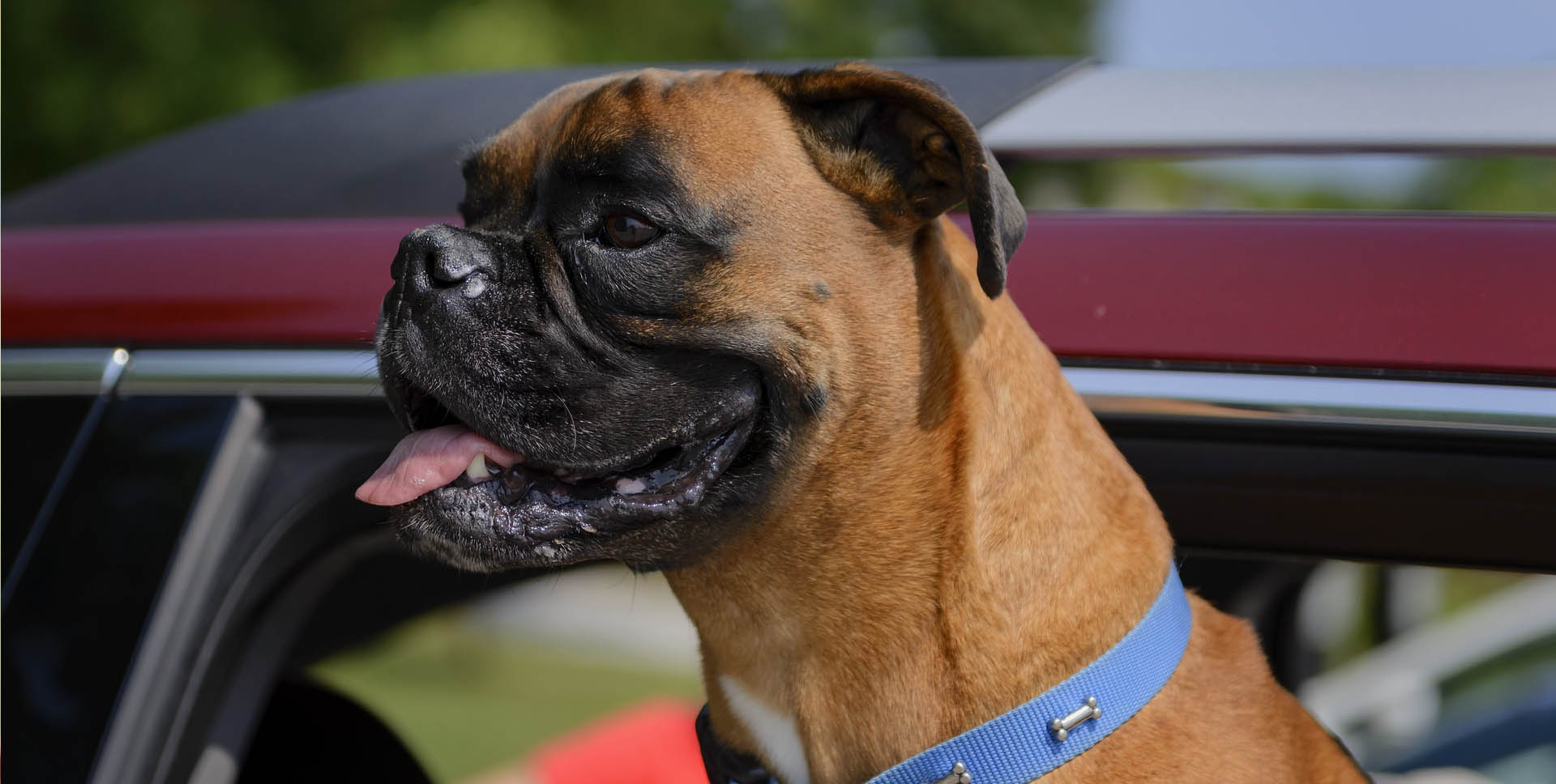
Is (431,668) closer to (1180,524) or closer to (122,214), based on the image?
(122,214)

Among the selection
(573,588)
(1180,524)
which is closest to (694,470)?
(1180,524)

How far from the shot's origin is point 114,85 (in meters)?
10.7

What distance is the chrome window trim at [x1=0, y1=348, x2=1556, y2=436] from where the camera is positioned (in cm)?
181

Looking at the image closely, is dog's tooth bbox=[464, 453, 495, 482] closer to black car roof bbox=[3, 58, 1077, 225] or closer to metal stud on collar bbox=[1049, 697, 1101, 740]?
black car roof bbox=[3, 58, 1077, 225]

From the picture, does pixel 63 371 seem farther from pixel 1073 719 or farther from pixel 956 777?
pixel 1073 719

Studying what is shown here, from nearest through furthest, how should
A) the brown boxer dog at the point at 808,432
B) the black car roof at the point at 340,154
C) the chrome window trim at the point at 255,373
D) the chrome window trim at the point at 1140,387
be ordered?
the chrome window trim at the point at 1140,387
the brown boxer dog at the point at 808,432
the chrome window trim at the point at 255,373
the black car roof at the point at 340,154

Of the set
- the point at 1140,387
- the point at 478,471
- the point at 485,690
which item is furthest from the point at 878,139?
the point at 485,690

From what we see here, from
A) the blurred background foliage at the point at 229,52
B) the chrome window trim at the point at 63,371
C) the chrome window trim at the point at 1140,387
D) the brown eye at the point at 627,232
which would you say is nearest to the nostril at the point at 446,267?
the brown eye at the point at 627,232

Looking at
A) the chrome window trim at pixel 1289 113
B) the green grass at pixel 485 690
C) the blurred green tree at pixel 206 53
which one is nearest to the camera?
the chrome window trim at pixel 1289 113

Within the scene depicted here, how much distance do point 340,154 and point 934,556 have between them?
5.18 feet

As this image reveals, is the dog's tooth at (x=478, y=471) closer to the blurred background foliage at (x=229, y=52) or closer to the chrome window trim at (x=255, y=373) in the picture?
the chrome window trim at (x=255, y=373)

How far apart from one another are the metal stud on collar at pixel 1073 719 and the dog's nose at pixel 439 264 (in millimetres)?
1077

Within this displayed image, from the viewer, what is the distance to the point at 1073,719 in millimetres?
1914

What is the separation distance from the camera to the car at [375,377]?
1886mm
